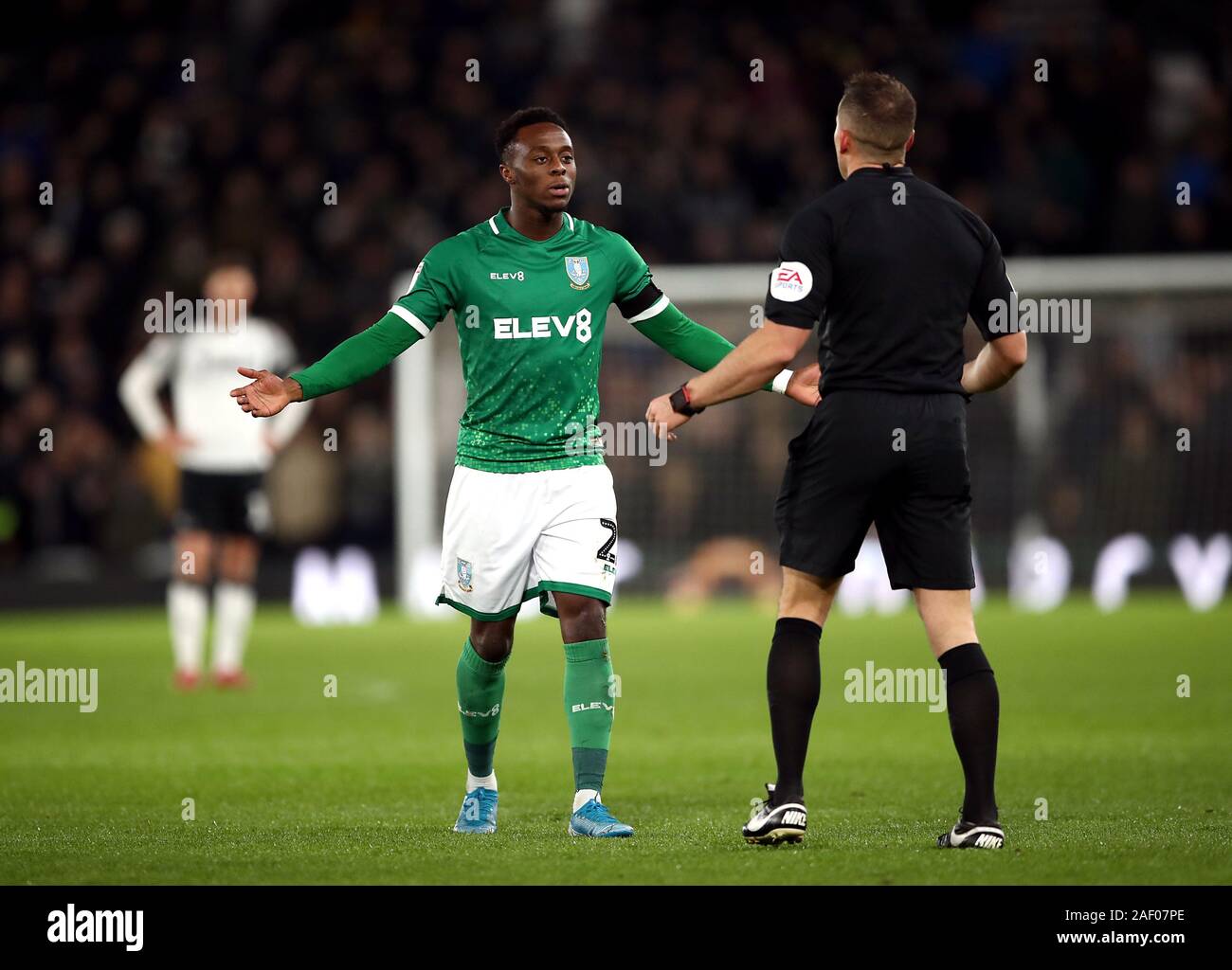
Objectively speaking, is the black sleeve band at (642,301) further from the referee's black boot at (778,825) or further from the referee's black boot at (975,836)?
the referee's black boot at (975,836)

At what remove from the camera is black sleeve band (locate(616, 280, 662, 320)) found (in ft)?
22.2

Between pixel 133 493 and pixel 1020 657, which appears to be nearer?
pixel 1020 657

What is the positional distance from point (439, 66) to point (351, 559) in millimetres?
6468

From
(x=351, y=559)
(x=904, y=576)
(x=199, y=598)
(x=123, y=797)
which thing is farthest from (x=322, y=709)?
(x=351, y=559)

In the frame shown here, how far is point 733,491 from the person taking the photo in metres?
18.5

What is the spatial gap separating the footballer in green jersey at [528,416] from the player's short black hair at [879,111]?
1016 millimetres

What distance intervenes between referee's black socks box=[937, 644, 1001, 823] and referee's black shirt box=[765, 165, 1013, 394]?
33.2 inches

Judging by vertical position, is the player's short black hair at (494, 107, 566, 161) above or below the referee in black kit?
above

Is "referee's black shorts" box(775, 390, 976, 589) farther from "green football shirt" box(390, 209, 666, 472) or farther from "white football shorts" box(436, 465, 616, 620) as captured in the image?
"green football shirt" box(390, 209, 666, 472)

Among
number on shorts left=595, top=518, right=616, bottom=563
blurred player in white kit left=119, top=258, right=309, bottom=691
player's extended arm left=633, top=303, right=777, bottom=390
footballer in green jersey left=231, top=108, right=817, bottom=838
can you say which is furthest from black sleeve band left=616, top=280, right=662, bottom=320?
blurred player in white kit left=119, top=258, right=309, bottom=691

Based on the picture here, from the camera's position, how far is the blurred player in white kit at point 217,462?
473 inches

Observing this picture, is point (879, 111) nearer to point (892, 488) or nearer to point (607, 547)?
point (892, 488)
